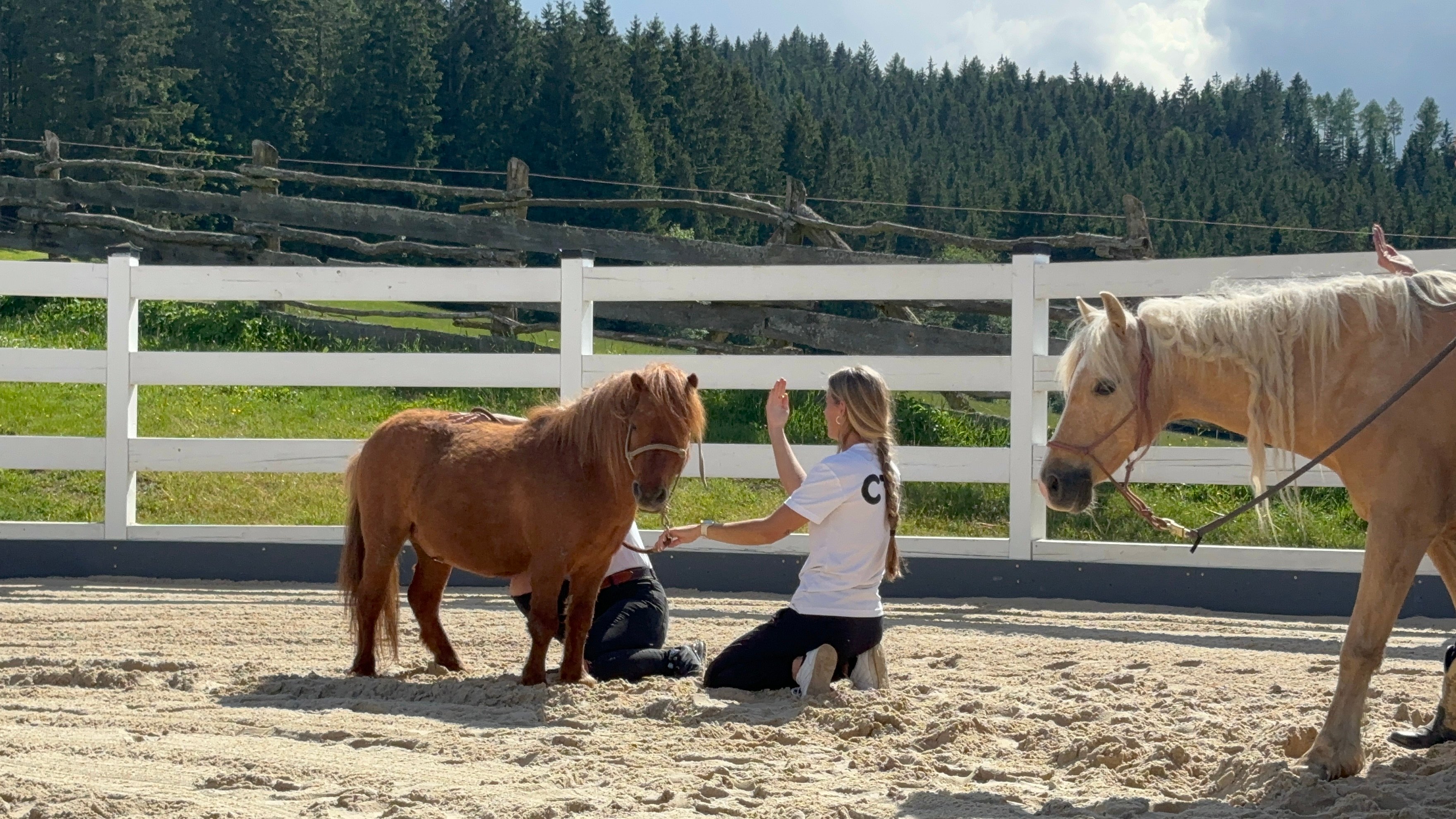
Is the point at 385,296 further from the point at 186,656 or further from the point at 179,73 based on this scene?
the point at 179,73

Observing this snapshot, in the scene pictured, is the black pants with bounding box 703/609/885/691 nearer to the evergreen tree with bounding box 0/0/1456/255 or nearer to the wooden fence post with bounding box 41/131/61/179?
the wooden fence post with bounding box 41/131/61/179

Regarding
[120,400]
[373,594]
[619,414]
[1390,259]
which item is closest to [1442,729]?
[1390,259]

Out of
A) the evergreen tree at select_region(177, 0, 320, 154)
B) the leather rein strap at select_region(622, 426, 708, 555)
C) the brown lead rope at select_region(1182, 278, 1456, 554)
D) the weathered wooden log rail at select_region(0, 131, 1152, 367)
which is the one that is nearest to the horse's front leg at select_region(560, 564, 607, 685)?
the leather rein strap at select_region(622, 426, 708, 555)

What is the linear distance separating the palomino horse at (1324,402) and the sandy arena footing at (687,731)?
0.41 metres

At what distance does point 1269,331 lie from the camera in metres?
3.18

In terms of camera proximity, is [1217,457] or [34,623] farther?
[1217,457]

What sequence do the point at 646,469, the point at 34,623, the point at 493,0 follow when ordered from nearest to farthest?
the point at 646,469 → the point at 34,623 → the point at 493,0

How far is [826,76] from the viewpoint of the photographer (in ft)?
255

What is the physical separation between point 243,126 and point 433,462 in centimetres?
3693

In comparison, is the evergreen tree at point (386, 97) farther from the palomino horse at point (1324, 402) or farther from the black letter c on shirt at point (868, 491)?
the palomino horse at point (1324, 402)

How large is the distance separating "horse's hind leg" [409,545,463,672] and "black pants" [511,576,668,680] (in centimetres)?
29

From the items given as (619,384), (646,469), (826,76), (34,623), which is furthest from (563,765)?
(826,76)

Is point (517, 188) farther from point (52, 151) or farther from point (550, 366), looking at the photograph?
point (52, 151)

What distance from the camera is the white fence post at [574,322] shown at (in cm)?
663
